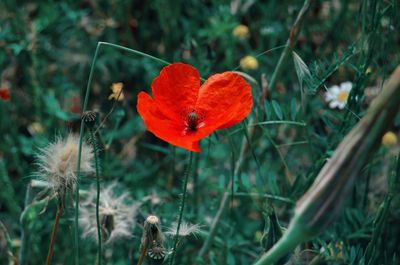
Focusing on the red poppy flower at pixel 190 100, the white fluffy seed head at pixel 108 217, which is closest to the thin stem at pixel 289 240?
the red poppy flower at pixel 190 100

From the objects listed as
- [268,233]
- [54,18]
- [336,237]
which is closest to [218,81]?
[268,233]

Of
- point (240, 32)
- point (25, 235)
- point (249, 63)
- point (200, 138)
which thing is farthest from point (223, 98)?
point (240, 32)

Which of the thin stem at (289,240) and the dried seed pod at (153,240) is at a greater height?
the thin stem at (289,240)

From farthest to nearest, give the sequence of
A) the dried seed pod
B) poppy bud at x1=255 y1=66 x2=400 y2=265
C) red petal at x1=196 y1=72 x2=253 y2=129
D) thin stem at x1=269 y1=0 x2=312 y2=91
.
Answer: thin stem at x1=269 y1=0 x2=312 y2=91 < red petal at x1=196 y1=72 x2=253 y2=129 < the dried seed pod < poppy bud at x1=255 y1=66 x2=400 y2=265

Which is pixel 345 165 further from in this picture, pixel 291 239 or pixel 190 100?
pixel 190 100

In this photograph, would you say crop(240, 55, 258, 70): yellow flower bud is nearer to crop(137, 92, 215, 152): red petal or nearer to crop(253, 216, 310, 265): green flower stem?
crop(137, 92, 215, 152): red petal

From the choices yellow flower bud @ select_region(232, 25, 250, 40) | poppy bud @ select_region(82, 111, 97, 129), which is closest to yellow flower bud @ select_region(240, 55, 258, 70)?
yellow flower bud @ select_region(232, 25, 250, 40)

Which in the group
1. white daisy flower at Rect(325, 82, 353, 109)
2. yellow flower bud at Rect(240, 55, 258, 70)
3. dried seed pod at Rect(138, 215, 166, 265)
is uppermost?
yellow flower bud at Rect(240, 55, 258, 70)

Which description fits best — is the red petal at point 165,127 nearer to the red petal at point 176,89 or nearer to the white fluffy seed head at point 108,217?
the red petal at point 176,89
